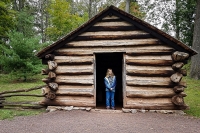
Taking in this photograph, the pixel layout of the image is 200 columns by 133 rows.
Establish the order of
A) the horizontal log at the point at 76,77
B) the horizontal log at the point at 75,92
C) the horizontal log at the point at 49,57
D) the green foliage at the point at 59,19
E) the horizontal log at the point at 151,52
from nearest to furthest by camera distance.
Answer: the horizontal log at the point at 151,52 → the horizontal log at the point at 75,92 → the horizontal log at the point at 76,77 → the horizontal log at the point at 49,57 → the green foliage at the point at 59,19

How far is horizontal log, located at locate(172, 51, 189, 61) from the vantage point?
868 cm

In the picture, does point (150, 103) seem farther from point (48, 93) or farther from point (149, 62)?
point (48, 93)

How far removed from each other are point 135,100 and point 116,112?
95cm

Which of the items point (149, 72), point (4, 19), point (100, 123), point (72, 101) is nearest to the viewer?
point (100, 123)

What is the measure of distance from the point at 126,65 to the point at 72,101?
9.34 feet

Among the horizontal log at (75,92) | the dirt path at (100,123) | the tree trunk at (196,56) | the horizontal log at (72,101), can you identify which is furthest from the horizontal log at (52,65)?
the tree trunk at (196,56)

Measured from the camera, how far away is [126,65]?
30.9 feet

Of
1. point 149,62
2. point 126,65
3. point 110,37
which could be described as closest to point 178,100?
point 149,62

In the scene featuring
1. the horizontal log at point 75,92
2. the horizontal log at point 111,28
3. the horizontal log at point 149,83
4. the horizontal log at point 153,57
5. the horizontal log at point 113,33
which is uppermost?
the horizontal log at point 111,28

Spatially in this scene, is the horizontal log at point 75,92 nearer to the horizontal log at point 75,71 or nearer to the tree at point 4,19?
the horizontal log at point 75,71

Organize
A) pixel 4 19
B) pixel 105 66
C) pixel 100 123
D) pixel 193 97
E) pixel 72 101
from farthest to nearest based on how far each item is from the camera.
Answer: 1. pixel 4 19
2. pixel 105 66
3. pixel 193 97
4. pixel 72 101
5. pixel 100 123

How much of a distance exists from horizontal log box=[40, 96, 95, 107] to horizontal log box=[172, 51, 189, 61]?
3.86 meters

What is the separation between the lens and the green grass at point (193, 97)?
9.59m

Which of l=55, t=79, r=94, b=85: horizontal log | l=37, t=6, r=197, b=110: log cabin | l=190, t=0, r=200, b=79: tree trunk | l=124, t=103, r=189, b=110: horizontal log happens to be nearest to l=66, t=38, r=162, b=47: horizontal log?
l=37, t=6, r=197, b=110: log cabin
